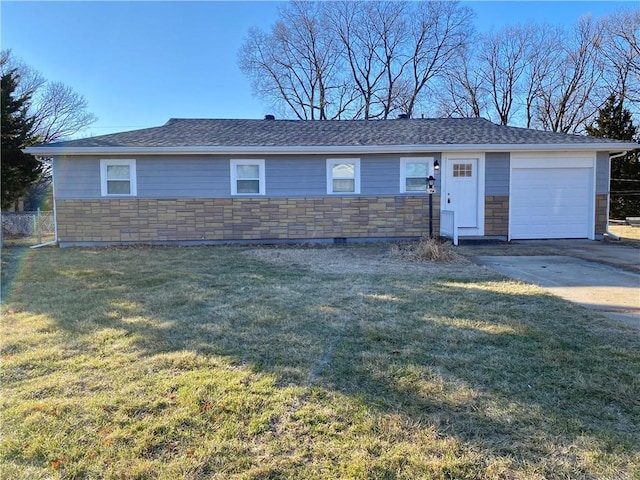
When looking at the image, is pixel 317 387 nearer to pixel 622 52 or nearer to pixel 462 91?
pixel 462 91

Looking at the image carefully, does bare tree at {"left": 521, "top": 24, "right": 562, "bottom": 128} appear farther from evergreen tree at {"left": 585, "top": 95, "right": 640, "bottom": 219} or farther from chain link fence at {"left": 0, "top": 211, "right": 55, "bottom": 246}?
chain link fence at {"left": 0, "top": 211, "right": 55, "bottom": 246}

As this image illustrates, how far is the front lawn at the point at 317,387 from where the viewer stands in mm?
1849

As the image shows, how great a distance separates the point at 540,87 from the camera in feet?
86.8

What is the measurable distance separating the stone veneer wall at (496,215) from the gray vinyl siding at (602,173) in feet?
7.60

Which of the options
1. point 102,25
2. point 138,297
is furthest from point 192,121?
point 138,297

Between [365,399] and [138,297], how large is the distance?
3.42m

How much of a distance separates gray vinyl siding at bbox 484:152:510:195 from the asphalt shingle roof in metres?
0.40

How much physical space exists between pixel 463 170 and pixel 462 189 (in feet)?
1.60

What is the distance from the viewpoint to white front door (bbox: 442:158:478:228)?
10383 mm

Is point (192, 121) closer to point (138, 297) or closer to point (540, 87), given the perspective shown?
point (138, 297)

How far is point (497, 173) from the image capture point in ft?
33.9

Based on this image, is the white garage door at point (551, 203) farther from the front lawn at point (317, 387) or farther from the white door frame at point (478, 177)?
the front lawn at point (317, 387)

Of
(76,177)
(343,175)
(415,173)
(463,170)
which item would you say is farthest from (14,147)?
(463,170)

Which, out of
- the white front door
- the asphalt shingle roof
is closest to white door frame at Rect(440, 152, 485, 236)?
the white front door
